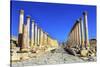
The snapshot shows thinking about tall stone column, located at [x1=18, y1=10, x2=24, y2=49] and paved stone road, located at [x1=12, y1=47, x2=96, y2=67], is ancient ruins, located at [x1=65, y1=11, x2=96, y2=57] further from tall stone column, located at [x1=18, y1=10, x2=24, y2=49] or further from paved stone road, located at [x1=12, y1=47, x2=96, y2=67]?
tall stone column, located at [x1=18, y1=10, x2=24, y2=49]

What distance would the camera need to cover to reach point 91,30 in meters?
2.76

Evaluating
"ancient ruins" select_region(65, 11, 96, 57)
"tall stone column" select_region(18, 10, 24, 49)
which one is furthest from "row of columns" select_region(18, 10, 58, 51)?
"ancient ruins" select_region(65, 11, 96, 57)

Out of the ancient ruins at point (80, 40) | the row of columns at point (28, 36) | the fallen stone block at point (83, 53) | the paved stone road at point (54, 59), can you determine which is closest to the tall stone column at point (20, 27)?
the row of columns at point (28, 36)

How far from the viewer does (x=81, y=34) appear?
2.74m

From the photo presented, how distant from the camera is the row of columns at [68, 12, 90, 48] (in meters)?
2.69

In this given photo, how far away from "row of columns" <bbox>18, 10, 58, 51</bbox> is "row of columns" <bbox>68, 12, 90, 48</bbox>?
290 mm

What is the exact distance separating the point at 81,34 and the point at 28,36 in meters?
0.67

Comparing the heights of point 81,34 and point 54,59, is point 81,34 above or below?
above

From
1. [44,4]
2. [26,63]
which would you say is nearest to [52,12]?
[44,4]

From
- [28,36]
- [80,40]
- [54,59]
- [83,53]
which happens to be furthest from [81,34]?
[28,36]

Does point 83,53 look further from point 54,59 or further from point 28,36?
point 28,36

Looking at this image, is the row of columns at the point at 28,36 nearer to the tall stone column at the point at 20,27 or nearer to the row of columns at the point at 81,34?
the tall stone column at the point at 20,27

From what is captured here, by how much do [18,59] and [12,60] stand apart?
0.07m

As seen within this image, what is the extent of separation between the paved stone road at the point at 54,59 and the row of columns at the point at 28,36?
134 millimetres
